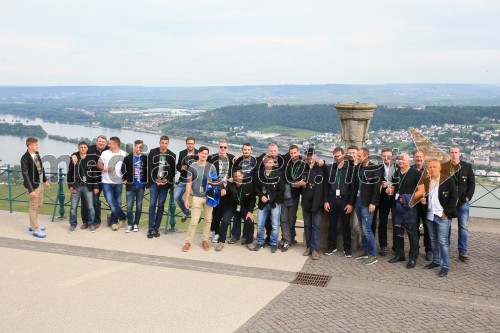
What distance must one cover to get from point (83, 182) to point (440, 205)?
235 inches

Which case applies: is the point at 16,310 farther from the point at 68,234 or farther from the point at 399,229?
the point at 399,229

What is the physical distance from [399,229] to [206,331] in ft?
11.6

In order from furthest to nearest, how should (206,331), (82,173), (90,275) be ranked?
(82,173) → (90,275) → (206,331)

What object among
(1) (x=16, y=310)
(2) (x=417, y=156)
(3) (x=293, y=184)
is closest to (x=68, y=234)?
(1) (x=16, y=310)

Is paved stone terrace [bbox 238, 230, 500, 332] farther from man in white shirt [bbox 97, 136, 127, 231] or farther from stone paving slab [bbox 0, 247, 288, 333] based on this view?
man in white shirt [bbox 97, 136, 127, 231]

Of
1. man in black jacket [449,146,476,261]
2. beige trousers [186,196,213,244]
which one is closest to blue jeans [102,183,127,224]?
beige trousers [186,196,213,244]

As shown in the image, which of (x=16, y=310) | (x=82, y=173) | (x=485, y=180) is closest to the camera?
(x=16, y=310)

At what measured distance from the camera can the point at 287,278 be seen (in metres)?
6.70

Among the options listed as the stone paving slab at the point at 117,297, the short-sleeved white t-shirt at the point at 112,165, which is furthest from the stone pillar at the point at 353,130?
the short-sleeved white t-shirt at the point at 112,165

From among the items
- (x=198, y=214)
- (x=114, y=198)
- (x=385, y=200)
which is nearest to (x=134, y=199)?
(x=114, y=198)

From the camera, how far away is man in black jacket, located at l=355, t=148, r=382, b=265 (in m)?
7.18

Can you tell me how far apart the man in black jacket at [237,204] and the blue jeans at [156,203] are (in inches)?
43.2

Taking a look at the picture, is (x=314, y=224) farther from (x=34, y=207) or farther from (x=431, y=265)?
(x=34, y=207)

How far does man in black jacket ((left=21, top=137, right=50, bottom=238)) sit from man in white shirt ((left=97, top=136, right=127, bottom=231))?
3.29 ft
